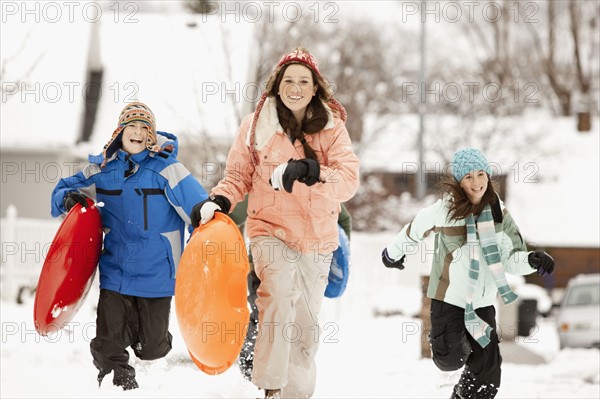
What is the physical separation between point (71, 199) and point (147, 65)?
1561cm

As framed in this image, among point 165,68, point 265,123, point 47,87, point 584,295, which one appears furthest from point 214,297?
point 165,68

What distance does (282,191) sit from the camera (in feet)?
16.8

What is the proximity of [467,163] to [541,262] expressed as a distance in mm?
744

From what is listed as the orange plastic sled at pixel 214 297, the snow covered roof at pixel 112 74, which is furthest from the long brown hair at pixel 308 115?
the snow covered roof at pixel 112 74

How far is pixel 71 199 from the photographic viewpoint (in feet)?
18.4

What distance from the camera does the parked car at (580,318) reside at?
14328mm

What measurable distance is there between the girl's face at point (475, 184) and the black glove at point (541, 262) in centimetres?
49

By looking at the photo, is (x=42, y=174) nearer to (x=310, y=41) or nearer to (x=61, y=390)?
(x=61, y=390)

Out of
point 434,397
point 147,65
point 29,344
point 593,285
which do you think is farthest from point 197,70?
point 434,397

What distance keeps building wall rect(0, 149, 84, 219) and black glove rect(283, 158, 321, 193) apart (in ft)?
47.1

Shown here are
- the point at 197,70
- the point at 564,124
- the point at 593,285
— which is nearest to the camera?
the point at 593,285

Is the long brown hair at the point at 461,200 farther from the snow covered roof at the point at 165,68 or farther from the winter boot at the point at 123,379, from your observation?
the snow covered roof at the point at 165,68

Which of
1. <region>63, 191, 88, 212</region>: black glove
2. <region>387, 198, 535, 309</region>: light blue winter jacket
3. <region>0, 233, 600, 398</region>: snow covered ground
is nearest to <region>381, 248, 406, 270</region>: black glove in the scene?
<region>387, 198, 535, 309</region>: light blue winter jacket

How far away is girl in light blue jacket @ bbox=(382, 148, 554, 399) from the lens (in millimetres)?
5418
